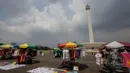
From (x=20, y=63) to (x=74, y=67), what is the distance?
25.5ft

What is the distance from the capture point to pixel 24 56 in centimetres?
1727

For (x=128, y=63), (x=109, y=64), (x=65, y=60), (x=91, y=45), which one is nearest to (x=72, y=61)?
(x=65, y=60)

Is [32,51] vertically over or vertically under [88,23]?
under

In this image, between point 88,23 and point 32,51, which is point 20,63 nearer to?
point 32,51

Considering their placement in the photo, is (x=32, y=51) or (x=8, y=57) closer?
(x=32, y=51)

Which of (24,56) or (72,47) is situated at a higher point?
(72,47)

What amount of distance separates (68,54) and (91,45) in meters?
65.2

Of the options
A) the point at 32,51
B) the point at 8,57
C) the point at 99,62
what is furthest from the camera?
the point at 8,57

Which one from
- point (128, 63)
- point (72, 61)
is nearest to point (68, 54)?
point (72, 61)

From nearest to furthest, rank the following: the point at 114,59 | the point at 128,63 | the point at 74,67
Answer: the point at 128,63
the point at 114,59
the point at 74,67

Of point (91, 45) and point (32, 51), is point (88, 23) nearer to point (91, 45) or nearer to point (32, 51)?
point (91, 45)

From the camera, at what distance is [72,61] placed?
14.6 metres

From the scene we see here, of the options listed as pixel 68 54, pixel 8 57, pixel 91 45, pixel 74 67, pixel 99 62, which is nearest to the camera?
pixel 74 67

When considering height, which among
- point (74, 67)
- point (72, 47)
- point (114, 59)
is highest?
point (72, 47)
